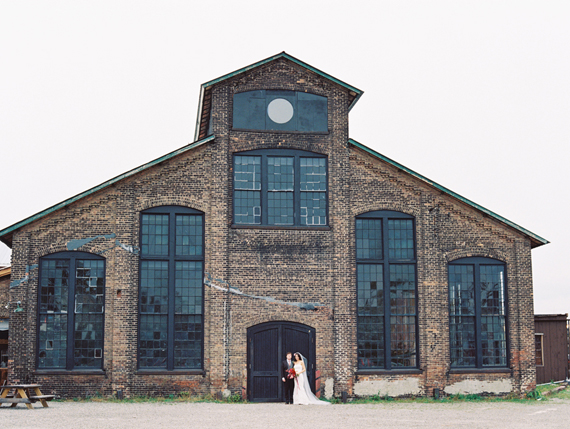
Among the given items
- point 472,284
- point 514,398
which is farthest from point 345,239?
point 514,398

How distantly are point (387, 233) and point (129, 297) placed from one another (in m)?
8.69

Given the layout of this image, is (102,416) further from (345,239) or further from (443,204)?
(443,204)

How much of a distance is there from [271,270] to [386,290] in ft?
12.9

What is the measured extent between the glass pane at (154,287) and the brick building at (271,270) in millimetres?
45

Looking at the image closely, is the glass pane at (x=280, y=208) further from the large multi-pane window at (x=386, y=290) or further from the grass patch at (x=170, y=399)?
the grass patch at (x=170, y=399)

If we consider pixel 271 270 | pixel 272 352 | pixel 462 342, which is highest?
pixel 271 270

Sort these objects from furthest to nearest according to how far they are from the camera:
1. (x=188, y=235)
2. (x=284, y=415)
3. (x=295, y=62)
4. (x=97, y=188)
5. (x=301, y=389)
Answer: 1. (x=295, y=62)
2. (x=188, y=235)
3. (x=97, y=188)
4. (x=301, y=389)
5. (x=284, y=415)

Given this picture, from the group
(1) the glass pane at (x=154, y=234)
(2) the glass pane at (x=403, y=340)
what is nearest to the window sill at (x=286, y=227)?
(1) the glass pane at (x=154, y=234)

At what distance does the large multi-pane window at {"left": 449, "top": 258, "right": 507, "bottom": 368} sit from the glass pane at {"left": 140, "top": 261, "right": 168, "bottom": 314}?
953 cm

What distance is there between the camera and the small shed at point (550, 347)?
93.8 feet

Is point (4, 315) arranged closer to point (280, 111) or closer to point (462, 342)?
point (280, 111)

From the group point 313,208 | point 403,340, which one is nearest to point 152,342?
point 313,208

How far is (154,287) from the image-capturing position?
2105 cm

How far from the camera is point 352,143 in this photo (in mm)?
22219
